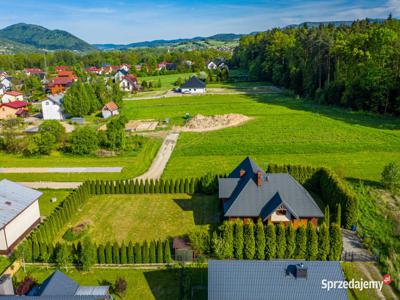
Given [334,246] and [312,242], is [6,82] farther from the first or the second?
[334,246]

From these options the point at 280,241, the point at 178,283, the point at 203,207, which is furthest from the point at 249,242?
the point at 203,207

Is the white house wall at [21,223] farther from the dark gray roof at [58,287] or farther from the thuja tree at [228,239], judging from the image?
the thuja tree at [228,239]

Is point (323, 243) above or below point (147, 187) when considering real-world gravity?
above

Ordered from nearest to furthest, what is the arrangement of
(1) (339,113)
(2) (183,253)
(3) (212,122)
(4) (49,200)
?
1. (2) (183,253)
2. (4) (49,200)
3. (3) (212,122)
4. (1) (339,113)

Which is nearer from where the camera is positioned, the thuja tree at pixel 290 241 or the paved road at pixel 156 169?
the thuja tree at pixel 290 241

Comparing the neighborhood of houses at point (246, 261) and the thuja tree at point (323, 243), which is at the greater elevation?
the neighborhood of houses at point (246, 261)

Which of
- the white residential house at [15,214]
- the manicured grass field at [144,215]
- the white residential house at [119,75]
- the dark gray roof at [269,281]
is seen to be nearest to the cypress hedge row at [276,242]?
the manicured grass field at [144,215]
